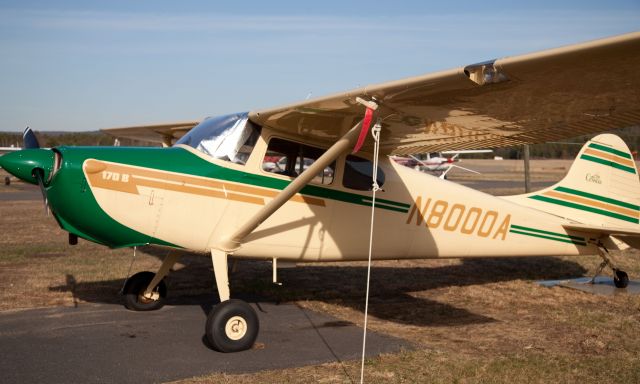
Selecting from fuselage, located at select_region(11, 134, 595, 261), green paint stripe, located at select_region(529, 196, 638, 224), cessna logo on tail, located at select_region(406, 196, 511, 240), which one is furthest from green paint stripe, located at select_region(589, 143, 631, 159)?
cessna logo on tail, located at select_region(406, 196, 511, 240)

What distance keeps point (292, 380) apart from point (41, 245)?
388 inches

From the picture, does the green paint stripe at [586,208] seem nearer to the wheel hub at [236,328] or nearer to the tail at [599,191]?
the tail at [599,191]

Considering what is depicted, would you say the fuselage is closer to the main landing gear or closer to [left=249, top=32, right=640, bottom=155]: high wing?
the main landing gear

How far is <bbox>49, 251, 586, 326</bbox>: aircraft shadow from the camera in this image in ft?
26.6

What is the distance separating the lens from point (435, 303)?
8523 mm

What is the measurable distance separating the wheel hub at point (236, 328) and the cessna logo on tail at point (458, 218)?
2674 mm

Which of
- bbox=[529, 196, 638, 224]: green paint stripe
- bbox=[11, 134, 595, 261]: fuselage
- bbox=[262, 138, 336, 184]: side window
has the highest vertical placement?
bbox=[262, 138, 336, 184]: side window

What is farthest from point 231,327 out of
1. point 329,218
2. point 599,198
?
point 599,198

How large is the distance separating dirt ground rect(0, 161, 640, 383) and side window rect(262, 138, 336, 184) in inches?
73.4

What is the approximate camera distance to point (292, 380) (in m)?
5.16

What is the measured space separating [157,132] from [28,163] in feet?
15.8

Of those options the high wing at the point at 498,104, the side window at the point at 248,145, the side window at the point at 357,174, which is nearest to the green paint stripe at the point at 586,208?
the high wing at the point at 498,104

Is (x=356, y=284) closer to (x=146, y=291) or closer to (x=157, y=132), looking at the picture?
(x=146, y=291)

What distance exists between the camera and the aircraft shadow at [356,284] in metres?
8.09
